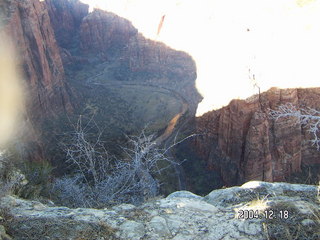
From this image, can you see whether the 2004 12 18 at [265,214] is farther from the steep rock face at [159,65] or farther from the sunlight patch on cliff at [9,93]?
the steep rock face at [159,65]

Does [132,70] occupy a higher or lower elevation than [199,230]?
higher

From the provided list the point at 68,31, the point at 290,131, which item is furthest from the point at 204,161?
the point at 68,31

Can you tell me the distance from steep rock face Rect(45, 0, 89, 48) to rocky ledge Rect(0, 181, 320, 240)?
58.0 meters

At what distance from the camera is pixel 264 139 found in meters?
18.3

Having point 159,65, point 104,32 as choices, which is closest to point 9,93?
point 159,65

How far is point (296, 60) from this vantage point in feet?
65.2

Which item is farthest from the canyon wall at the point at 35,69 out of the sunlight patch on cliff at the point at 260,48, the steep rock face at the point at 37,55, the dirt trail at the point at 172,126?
the sunlight patch on cliff at the point at 260,48

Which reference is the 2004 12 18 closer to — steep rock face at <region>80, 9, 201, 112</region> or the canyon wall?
the canyon wall

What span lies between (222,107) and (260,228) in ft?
56.5

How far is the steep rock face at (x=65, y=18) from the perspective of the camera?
5972 centimetres

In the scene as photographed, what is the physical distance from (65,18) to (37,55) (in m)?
40.3

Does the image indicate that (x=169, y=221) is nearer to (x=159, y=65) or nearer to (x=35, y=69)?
(x=35, y=69)

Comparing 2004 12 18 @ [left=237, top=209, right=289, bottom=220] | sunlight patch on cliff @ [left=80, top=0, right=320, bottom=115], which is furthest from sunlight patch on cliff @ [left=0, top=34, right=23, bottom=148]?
2004 12 18 @ [left=237, top=209, right=289, bottom=220]

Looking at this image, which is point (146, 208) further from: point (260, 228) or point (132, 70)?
point (132, 70)
